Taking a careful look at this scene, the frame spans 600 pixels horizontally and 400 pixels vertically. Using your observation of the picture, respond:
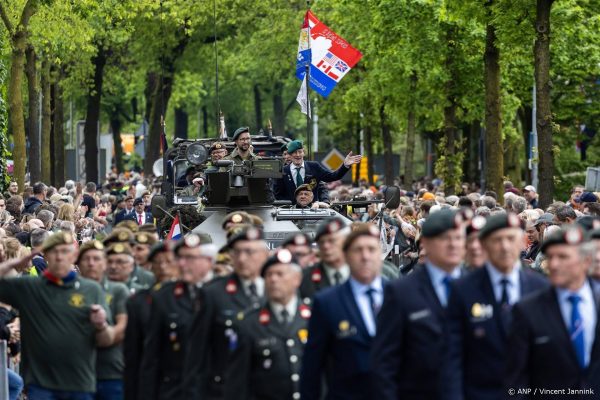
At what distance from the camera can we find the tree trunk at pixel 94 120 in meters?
55.2

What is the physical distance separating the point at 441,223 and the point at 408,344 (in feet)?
2.52

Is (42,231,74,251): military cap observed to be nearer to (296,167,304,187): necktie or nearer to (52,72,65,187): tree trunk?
(296,167,304,187): necktie

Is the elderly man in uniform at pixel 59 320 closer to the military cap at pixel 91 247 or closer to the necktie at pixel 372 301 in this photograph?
the military cap at pixel 91 247

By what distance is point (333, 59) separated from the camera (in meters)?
33.8

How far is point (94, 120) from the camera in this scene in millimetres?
55438

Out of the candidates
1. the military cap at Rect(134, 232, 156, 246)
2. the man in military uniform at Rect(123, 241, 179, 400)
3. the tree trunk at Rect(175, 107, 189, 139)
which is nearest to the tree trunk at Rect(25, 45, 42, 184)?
the military cap at Rect(134, 232, 156, 246)

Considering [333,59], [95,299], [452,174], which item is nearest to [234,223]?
[95,299]

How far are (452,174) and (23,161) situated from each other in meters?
9.42

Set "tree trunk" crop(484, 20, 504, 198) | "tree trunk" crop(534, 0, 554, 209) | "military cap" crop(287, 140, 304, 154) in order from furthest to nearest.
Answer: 1. "tree trunk" crop(484, 20, 504, 198)
2. "tree trunk" crop(534, 0, 554, 209)
3. "military cap" crop(287, 140, 304, 154)

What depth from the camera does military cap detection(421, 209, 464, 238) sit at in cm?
1078

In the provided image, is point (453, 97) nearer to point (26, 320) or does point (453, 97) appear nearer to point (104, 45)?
point (104, 45)

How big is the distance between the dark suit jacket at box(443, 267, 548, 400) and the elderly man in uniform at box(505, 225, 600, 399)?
0.15 meters

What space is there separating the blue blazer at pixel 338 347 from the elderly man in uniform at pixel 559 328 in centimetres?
95

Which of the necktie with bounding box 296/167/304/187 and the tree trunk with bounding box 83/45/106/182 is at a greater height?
the tree trunk with bounding box 83/45/106/182
